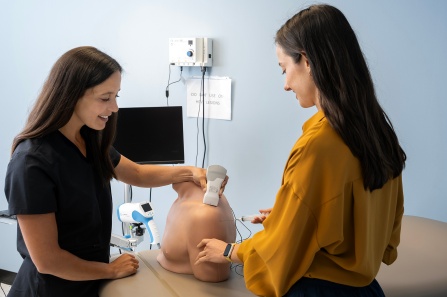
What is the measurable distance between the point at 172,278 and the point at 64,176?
0.48 metres

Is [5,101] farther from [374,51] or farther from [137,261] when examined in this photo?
[374,51]

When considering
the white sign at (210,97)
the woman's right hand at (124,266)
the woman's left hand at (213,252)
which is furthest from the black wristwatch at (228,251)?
the white sign at (210,97)

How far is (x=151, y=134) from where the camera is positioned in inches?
103

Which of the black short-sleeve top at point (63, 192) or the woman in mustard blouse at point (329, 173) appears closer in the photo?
the woman in mustard blouse at point (329, 173)

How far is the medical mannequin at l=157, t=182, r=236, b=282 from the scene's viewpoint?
62.4 inches

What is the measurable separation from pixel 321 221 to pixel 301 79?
13.0 inches

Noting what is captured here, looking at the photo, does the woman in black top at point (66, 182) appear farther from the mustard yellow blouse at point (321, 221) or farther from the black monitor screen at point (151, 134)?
the black monitor screen at point (151, 134)

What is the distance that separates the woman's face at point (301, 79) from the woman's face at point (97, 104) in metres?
0.52

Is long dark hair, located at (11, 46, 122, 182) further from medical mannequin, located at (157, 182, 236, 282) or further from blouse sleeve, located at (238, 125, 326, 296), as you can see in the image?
blouse sleeve, located at (238, 125, 326, 296)

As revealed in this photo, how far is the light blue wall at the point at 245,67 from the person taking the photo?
2.22 m

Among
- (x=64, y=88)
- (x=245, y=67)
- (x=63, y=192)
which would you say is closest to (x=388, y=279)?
(x=63, y=192)

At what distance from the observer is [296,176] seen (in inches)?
43.6

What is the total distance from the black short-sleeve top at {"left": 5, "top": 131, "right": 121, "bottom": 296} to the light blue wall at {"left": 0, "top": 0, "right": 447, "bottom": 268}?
3.94ft

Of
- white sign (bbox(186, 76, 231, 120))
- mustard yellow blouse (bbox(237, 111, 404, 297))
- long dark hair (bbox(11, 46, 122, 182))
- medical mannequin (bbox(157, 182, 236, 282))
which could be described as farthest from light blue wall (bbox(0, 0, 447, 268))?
long dark hair (bbox(11, 46, 122, 182))
